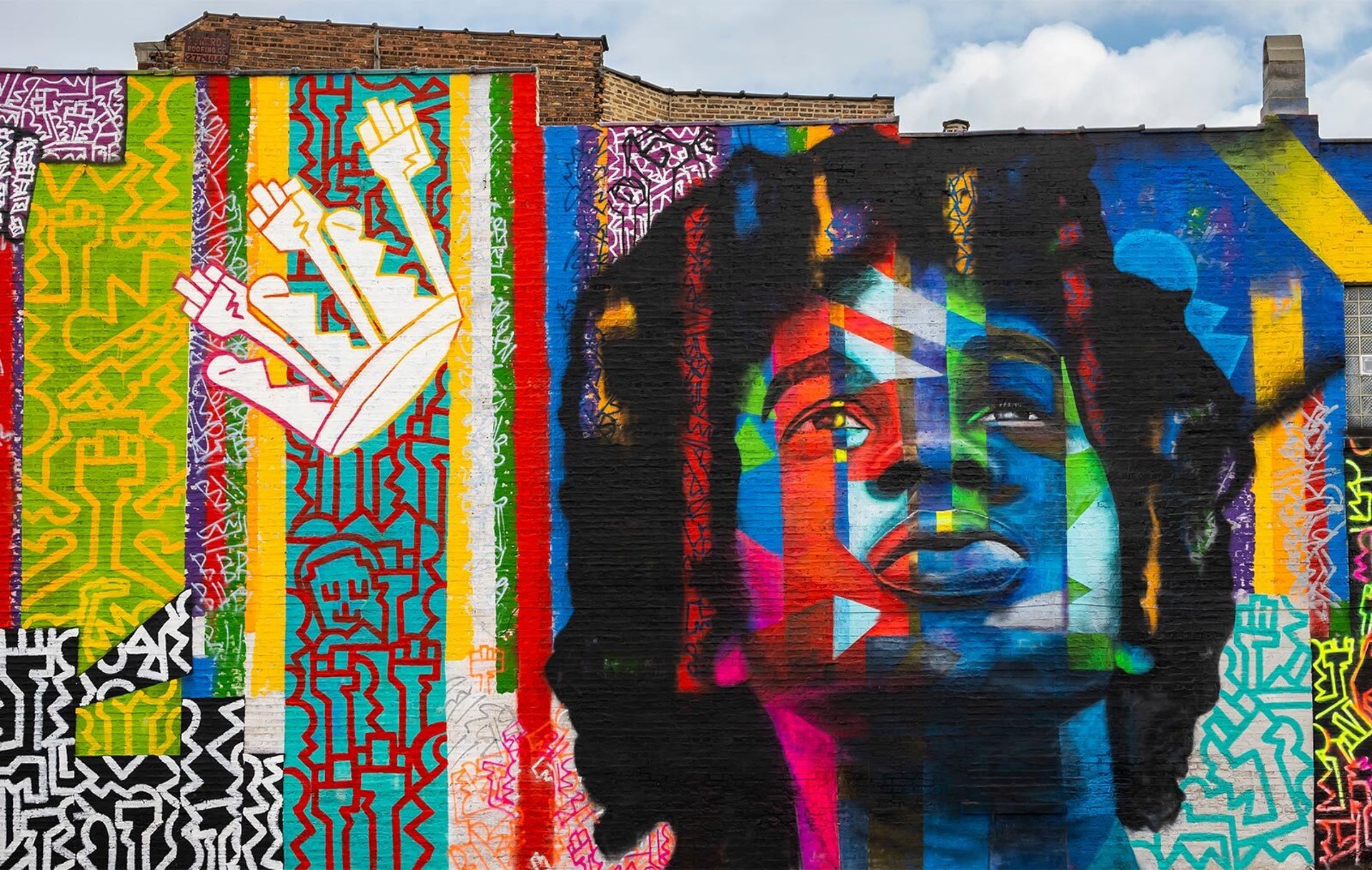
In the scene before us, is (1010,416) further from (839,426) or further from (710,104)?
(710,104)

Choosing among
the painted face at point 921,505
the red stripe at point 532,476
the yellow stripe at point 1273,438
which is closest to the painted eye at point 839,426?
the painted face at point 921,505

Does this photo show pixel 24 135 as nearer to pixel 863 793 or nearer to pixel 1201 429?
pixel 863 793

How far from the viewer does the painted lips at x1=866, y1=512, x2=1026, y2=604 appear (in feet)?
30.4

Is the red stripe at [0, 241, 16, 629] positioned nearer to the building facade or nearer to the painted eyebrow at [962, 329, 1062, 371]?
the building facade

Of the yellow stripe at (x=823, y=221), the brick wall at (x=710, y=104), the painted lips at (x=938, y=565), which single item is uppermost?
the brick wall at (x=710, y=104)

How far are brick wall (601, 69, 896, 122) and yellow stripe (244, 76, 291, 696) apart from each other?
6.61m

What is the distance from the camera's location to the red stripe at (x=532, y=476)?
9234 mm

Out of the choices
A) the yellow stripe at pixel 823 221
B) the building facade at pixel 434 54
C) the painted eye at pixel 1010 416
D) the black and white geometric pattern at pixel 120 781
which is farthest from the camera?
the building facade at pixel 434 54

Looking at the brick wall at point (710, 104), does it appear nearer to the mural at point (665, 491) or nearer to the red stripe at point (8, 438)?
the mural at point (665, 491)

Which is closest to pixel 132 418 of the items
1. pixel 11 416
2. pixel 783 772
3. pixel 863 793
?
pixel 11 416

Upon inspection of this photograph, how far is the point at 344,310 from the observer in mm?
9398

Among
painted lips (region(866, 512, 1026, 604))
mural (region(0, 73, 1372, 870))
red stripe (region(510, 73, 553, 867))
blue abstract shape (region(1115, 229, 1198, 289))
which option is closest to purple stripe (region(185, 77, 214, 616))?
mural (region(0, 73, 1372, 870))

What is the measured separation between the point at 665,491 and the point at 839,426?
158cm

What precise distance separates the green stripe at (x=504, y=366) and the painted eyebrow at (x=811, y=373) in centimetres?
221
